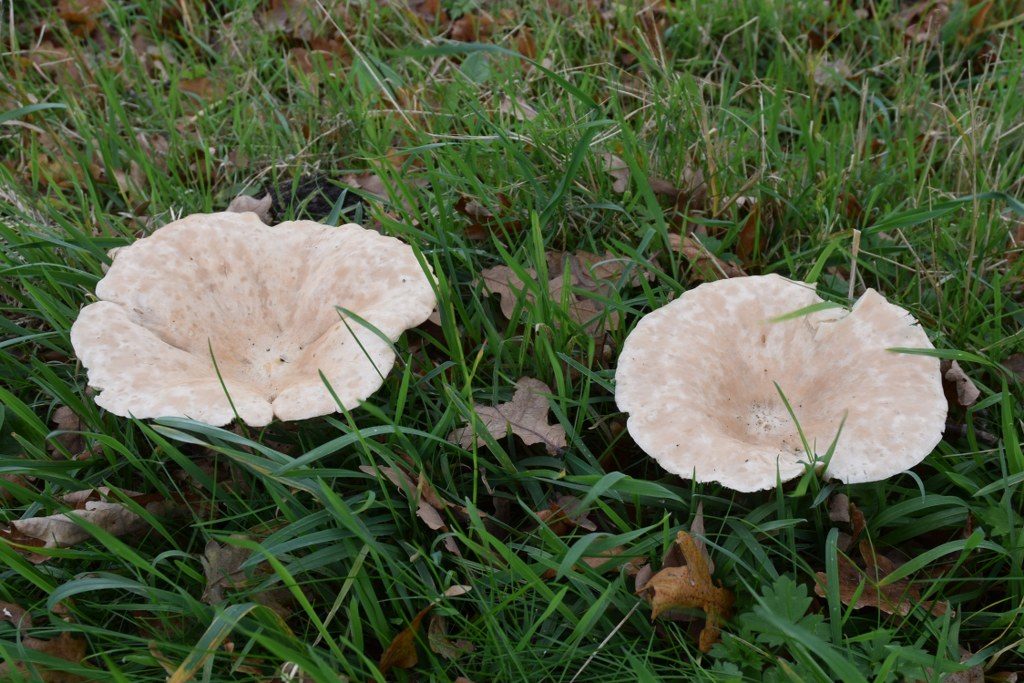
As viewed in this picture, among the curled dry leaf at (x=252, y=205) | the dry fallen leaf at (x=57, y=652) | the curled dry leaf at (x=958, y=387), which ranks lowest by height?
the dry fallen leaf at (x=57, y=652)

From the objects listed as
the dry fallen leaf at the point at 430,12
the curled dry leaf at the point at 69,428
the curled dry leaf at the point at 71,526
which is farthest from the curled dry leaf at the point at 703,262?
the dry fallen leaf at the point at 430,12

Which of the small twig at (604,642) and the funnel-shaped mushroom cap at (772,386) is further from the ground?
the funnel-shaped mushroom cap at (772,386)

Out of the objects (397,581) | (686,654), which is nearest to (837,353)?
(686,654)

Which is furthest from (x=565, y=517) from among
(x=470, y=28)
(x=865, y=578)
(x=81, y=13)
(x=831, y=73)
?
(x=81, y=13)

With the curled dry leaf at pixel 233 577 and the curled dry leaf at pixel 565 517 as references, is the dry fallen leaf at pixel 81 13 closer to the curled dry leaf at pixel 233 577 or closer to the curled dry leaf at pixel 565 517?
the curled dry leaf at pixel 233 577

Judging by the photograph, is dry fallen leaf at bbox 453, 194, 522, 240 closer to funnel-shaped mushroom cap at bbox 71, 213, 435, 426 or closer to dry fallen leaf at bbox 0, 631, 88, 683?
funnel-shaped mushroom cap at bbox 71, 213, 435, 426

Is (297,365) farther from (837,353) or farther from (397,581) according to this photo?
(837,353)

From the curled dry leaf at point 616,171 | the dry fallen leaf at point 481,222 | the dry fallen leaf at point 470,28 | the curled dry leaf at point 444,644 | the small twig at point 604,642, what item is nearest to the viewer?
the small twig at point 604,642
